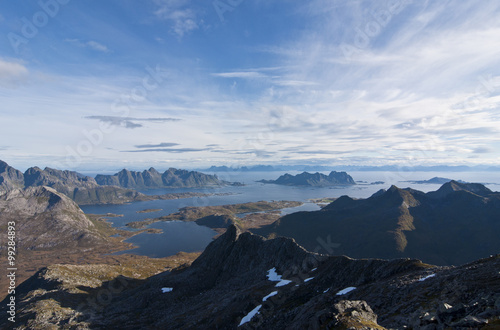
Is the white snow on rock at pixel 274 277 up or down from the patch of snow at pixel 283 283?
down

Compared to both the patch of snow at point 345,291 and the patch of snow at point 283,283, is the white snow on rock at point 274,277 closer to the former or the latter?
the patch of snow at point 283,283

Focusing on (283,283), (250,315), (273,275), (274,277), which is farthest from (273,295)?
(273,275)

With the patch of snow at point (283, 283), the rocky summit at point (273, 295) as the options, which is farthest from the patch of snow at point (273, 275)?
the patch of snow at point (283, 283)

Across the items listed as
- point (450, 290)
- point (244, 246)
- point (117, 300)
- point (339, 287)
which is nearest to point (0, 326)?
point (117, 300)

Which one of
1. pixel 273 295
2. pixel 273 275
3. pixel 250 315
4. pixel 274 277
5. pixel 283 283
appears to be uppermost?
pixel 273 295

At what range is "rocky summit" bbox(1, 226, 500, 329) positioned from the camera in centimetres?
2761

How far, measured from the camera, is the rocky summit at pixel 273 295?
1087 inches

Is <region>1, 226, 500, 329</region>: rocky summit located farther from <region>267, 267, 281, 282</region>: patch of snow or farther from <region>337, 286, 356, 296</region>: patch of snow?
<region>267, 267, 281, 282</region>: patch of snow

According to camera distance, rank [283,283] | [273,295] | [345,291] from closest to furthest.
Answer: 1. [345,291]
2. [273,295]
3. [283,283]

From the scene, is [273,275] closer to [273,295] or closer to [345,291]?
[273,295]

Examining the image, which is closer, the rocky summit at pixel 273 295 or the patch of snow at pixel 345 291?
the rocky summit at pixel 273 295

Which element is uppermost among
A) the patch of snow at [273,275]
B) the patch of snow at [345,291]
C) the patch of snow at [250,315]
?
the patch of snow at [345,291]

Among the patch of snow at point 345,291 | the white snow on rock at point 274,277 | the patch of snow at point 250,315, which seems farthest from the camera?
the white snow on rock at point 274,277

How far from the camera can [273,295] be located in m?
58.6
